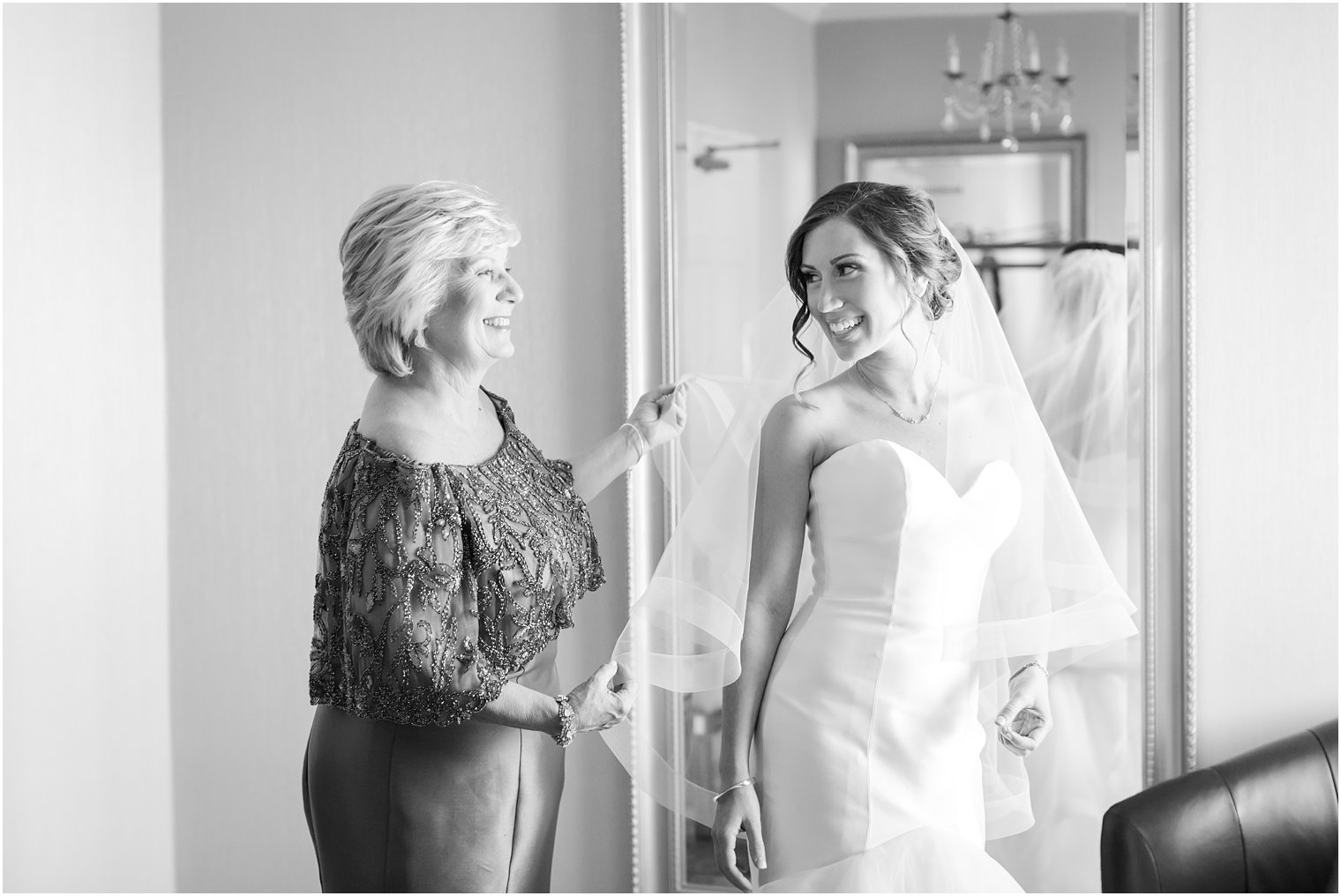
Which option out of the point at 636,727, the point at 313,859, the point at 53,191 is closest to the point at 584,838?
the point at 636,727

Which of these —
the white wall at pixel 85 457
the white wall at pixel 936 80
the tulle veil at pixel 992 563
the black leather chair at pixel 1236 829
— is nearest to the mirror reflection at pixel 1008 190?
the white wall at pixel 936 80

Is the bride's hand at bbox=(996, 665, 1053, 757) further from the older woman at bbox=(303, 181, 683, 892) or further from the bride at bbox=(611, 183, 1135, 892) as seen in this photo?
the older woman at bbox=(303, 181, 683, 892)

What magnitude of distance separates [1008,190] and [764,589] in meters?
1.14

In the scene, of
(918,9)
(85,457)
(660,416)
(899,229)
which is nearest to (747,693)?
(660,416)

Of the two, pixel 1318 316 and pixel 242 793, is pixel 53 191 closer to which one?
pixel 242 793

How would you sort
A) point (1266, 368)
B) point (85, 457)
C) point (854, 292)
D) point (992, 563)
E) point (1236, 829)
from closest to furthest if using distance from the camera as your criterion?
point (854, 292)
point (992, 563)
point (1236, 829)
point (1266, 368)
point (85, 457)

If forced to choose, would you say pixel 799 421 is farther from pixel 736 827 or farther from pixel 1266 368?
pixel 1266 368

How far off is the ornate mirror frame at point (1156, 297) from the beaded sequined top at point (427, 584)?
0.87 meters

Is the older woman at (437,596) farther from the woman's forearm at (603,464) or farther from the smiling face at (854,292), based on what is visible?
the smiling face at (854,292)

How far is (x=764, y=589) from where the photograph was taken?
1769 mm

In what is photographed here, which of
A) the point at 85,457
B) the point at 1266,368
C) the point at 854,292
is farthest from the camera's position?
the point at 85,457

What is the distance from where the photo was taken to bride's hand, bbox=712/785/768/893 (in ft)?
5.71

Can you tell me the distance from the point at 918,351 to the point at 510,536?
705mm

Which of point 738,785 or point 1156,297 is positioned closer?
point 738,785
